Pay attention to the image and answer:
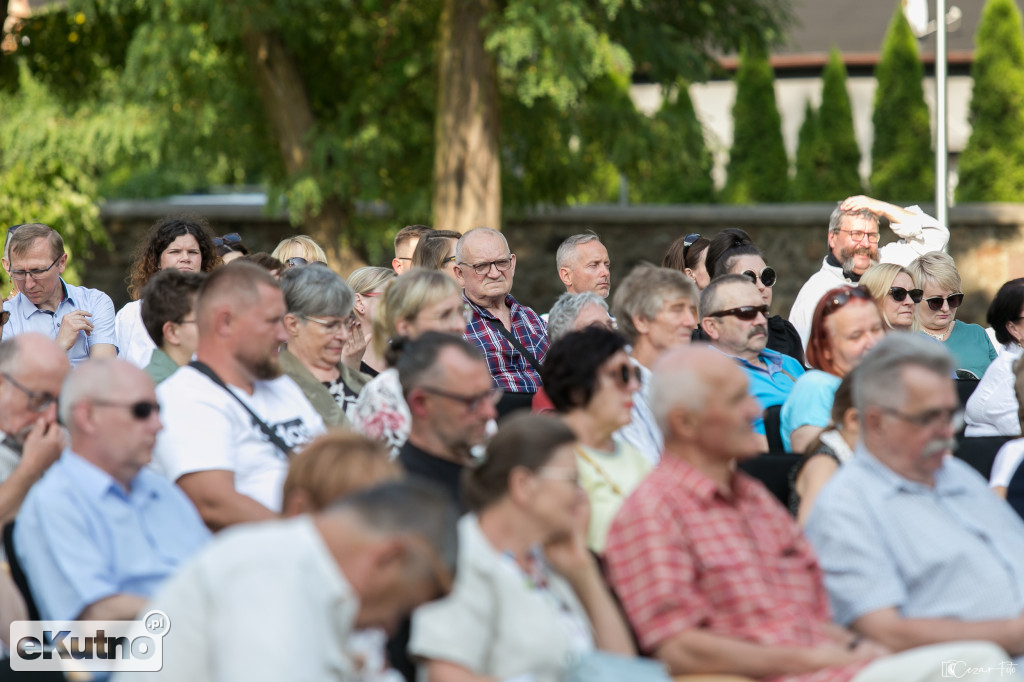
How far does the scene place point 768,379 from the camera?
5.33m

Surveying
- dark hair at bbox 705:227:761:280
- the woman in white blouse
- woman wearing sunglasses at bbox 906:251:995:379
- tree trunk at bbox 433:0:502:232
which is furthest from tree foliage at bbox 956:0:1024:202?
the woman in white blouse

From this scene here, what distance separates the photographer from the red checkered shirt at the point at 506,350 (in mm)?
5840

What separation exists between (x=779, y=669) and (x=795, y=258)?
1290cm

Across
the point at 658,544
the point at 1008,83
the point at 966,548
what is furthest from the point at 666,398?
the point at 1008,83

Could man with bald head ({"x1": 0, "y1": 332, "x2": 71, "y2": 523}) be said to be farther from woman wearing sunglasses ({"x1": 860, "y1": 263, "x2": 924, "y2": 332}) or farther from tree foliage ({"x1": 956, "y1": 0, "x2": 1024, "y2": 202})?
tree foliage ({"x1": 956, "y1": 0, "x2": 1024, "y2": 202})

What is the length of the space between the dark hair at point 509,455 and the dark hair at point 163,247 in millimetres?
3511

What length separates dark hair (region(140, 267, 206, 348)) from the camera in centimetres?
462

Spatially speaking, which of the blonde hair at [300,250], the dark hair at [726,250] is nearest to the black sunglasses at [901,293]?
the dark hair at [726,250]

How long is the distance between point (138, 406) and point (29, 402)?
62 cm

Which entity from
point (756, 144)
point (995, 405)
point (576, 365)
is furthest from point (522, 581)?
point (756, 144)

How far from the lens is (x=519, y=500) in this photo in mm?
2912

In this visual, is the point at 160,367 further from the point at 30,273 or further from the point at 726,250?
the point at 726,250

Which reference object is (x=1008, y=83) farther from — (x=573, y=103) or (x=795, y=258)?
(x=573, y=103)

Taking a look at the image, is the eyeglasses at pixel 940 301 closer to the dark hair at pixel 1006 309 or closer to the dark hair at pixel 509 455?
the dark hair at pixel 1006 309
